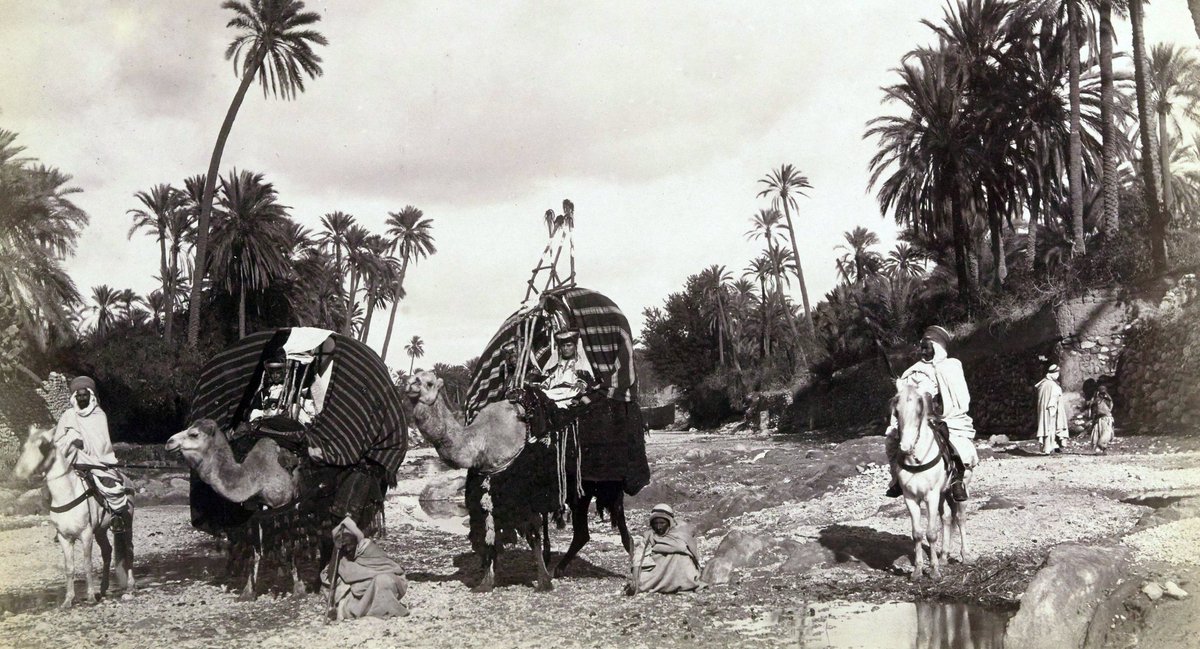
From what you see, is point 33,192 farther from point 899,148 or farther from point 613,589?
point 899,148

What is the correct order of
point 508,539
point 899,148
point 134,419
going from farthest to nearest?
point 899,148
point 134,419
point 508,539

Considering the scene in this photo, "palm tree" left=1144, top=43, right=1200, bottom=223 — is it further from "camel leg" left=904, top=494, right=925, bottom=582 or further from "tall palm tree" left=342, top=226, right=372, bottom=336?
"tall palm tree" left=342, top=226, right=372, bottom=336

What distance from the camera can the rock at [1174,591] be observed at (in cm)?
634

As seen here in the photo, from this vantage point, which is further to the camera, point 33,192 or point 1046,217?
point 1046,217

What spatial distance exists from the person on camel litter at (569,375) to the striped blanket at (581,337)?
16 cm

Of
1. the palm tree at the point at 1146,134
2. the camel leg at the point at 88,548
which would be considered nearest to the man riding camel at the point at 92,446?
the camel leg at the point at 88,548

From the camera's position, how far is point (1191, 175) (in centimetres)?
1184

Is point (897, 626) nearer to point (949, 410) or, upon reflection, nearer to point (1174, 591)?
point (1174, 591)

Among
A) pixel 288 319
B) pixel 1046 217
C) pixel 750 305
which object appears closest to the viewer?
pixel 1046 217

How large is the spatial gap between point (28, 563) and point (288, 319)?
80.0ft

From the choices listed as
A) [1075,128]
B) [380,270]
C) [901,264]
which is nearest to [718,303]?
[901,264]

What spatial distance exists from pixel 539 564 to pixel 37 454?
4.72 meters

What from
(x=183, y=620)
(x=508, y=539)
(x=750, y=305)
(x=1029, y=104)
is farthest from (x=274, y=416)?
(x=750, y=305)

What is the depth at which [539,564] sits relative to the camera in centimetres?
889
